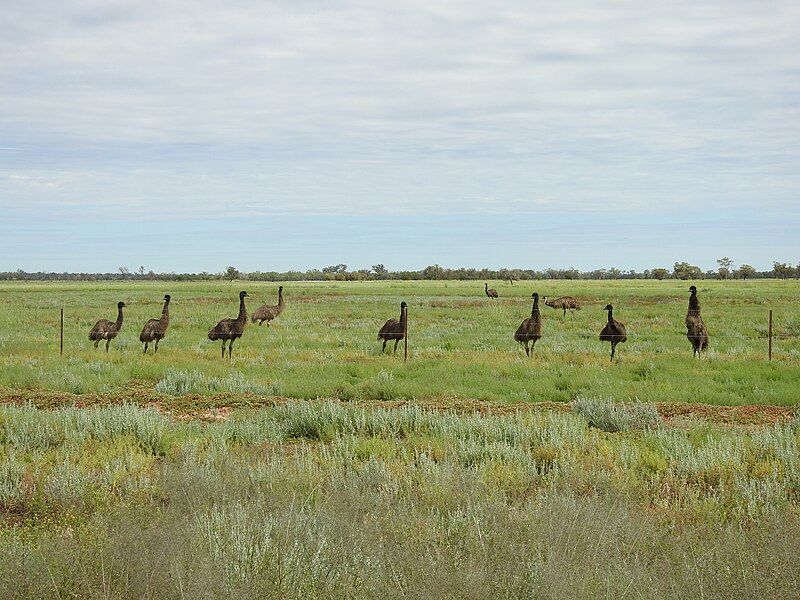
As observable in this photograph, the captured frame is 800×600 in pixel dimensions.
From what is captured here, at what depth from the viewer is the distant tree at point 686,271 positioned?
160m

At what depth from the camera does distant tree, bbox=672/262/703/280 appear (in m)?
160

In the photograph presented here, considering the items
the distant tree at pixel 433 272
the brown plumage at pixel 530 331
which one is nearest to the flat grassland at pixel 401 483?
the brown plumage at pixel 530 331

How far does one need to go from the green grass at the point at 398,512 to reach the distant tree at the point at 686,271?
522 feet

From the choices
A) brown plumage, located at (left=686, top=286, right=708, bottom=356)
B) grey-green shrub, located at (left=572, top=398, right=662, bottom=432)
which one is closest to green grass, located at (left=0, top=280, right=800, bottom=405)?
brown plumage, located at (left=686, top=286, right=708, bottom=356)

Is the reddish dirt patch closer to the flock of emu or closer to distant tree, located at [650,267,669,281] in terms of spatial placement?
the flock of emu

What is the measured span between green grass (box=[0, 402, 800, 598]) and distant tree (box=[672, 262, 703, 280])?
159 metres

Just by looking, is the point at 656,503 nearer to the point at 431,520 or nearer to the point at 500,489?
the point at 500,489

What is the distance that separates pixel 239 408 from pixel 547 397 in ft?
18.9

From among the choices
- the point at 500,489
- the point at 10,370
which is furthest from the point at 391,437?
the point at 10,370

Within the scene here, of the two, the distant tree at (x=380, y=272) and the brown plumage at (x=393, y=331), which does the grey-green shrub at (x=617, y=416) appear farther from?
the distant tree at (x=380, y=272)

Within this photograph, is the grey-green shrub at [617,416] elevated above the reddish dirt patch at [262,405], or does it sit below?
above

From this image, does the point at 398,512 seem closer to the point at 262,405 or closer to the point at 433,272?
the point at 262,405

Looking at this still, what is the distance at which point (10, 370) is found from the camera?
17.2 metres

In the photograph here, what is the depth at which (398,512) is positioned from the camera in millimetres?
6258
